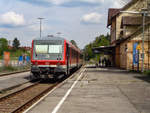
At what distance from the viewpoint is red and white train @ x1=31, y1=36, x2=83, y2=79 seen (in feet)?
55.3

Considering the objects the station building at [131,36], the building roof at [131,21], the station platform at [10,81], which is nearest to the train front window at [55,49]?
the station platform at [10,81]

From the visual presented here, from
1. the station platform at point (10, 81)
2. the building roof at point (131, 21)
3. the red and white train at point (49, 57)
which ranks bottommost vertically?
the station platform at point (10, 81)

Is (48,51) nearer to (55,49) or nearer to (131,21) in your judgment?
(55,49)

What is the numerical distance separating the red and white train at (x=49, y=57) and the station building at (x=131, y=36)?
36.6ft

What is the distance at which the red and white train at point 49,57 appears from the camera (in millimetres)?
16844

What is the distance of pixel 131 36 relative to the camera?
3512 centimetres

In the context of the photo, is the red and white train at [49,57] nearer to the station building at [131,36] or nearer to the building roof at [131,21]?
the station building at [131,36]

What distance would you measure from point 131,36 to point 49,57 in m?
20.3

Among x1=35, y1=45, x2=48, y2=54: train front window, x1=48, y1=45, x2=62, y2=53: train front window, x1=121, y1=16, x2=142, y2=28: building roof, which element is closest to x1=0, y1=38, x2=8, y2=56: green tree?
x1=121, y1=16, x2=142, y2=28: building roof

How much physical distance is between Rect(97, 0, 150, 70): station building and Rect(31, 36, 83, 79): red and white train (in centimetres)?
1114

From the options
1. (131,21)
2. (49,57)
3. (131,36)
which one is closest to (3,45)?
(131,21)

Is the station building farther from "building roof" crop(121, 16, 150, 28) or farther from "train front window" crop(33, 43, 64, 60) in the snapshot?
"train front window" crop(33, 43, 64, 60)

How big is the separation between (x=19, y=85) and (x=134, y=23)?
29385 millimetres

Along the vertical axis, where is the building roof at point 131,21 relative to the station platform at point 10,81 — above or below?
above
